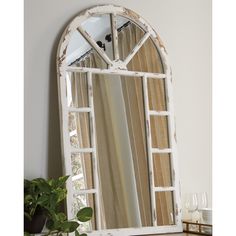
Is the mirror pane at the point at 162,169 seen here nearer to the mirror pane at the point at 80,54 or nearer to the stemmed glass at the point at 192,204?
the stemmed glass at the point at 192,204

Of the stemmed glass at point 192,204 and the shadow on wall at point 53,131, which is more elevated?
the shadow on wall at point 53,131

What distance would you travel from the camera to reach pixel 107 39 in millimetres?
3061

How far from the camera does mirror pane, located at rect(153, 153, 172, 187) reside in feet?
10.3

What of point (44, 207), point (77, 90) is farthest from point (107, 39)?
point (44, 207)

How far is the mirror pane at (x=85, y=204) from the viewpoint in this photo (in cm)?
279

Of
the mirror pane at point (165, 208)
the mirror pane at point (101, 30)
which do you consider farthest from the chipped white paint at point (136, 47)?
the mirror pane at point (165, 208)

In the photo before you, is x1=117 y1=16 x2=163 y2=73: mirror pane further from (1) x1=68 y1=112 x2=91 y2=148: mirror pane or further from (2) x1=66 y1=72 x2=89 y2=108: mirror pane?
(1) x1=68 y1=112 x2=91 y2=148: mirror pane

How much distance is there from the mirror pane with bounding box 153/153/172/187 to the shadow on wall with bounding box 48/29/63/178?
616 millimetres

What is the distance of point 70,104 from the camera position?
2848 millimetres

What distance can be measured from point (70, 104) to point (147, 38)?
709 mm

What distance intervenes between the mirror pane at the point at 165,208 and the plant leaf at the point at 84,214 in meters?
0.58
